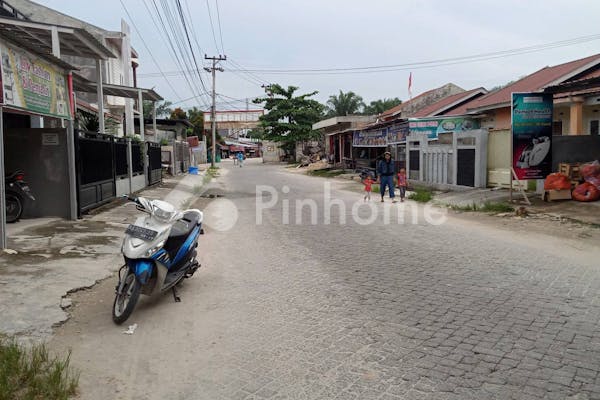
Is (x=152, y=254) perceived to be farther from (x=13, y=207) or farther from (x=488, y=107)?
(x=488, y=107)

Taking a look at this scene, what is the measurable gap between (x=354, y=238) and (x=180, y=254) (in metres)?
4.38

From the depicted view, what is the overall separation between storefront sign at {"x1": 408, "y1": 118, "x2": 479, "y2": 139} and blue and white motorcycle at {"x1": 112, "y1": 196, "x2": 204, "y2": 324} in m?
17.3

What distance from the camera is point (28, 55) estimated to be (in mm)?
8883

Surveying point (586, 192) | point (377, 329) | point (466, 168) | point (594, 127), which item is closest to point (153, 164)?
point (466, 168)

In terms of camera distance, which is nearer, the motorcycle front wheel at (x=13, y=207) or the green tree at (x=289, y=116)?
the motorcycle front wheel at (x=13, y=207)

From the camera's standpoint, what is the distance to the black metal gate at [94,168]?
1128 cm

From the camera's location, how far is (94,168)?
499 inches

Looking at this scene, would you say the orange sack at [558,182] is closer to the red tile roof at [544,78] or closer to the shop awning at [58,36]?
the red tile roof at [544,78]

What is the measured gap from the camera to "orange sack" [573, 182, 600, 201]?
479 inches

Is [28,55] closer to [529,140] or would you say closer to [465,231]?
[465,231]

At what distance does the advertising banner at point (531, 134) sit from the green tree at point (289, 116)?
149ft

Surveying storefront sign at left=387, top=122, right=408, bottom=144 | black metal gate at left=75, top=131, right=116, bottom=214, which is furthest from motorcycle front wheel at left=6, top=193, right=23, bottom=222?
storefront sign at left=387, top=122, right=408, bottom=144

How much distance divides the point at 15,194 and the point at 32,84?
2.29 meters

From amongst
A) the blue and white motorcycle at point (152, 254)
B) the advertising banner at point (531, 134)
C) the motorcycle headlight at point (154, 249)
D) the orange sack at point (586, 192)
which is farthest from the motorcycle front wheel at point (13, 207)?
the orange sack at point (586, 192)
